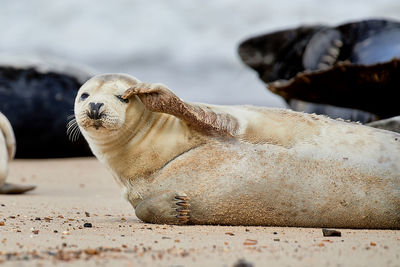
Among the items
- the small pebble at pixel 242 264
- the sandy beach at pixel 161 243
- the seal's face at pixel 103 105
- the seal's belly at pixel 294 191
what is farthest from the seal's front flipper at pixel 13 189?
the small pebble at pixel 242 264

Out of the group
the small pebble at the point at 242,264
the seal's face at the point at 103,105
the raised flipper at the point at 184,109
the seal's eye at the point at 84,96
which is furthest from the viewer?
the seal's eye at the point at 84,96

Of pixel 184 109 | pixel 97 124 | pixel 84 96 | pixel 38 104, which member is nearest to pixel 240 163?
pixel 184 109

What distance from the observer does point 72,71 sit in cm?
1084

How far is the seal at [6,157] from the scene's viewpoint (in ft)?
18.8

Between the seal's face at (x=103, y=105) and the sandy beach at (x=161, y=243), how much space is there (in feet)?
1.88

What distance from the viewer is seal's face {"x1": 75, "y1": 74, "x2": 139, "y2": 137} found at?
3.52m

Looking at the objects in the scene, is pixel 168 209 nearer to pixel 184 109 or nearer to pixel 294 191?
pixel 184 109

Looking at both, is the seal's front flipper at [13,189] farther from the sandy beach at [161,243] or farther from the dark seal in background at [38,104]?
the dark seal in background at [38,104]

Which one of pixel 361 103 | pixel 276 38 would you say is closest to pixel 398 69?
pixel 361 103

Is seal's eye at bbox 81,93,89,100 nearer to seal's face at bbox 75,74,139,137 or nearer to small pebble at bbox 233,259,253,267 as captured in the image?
seal's face at bbox 75,74,139,137

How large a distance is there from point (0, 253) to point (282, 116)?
1959mm

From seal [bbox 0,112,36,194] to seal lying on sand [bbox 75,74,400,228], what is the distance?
237cm

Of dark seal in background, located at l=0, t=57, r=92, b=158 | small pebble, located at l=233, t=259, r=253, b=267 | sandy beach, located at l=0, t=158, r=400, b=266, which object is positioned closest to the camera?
small pebble, located at l=233, t=259, r=253, b=267

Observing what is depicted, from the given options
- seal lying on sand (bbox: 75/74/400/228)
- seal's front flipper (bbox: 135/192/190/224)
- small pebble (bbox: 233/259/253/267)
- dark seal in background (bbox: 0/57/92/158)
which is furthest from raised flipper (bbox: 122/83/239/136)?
dark seal in background (bbox: 0/57/92/158)
